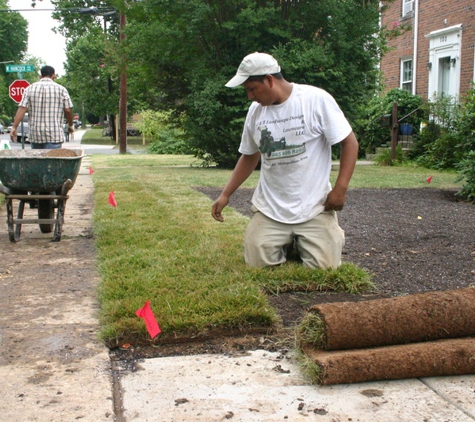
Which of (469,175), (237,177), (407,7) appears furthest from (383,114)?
(237,177)

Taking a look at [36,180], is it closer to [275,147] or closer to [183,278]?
[183,278]

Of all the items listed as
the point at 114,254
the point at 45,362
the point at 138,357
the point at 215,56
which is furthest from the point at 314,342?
the point at 215,56

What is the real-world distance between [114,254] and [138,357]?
2.39 m

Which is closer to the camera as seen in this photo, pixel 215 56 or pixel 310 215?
pixel 310 215

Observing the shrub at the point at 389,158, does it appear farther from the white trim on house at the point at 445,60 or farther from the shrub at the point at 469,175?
the shrub at the point at 469,175

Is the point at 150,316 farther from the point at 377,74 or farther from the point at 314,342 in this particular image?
the point at 377,74

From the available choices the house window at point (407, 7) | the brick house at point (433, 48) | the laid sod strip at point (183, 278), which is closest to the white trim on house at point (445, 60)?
the brick house at point (433, 48)

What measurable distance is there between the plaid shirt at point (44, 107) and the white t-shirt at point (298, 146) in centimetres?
417

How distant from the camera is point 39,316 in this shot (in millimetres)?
4070

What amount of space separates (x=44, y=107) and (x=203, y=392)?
6.19 meters

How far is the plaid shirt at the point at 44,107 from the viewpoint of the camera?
8.27 metres

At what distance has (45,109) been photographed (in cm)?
828

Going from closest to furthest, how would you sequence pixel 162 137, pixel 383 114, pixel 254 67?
1. pixel 254 67
2. pixel 383 114
3. pixel 162 137

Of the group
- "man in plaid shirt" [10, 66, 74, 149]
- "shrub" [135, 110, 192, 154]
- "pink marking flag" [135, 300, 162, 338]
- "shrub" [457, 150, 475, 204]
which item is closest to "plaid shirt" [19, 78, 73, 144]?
"man in plaid shirt" [10, 66, 74, 149]
